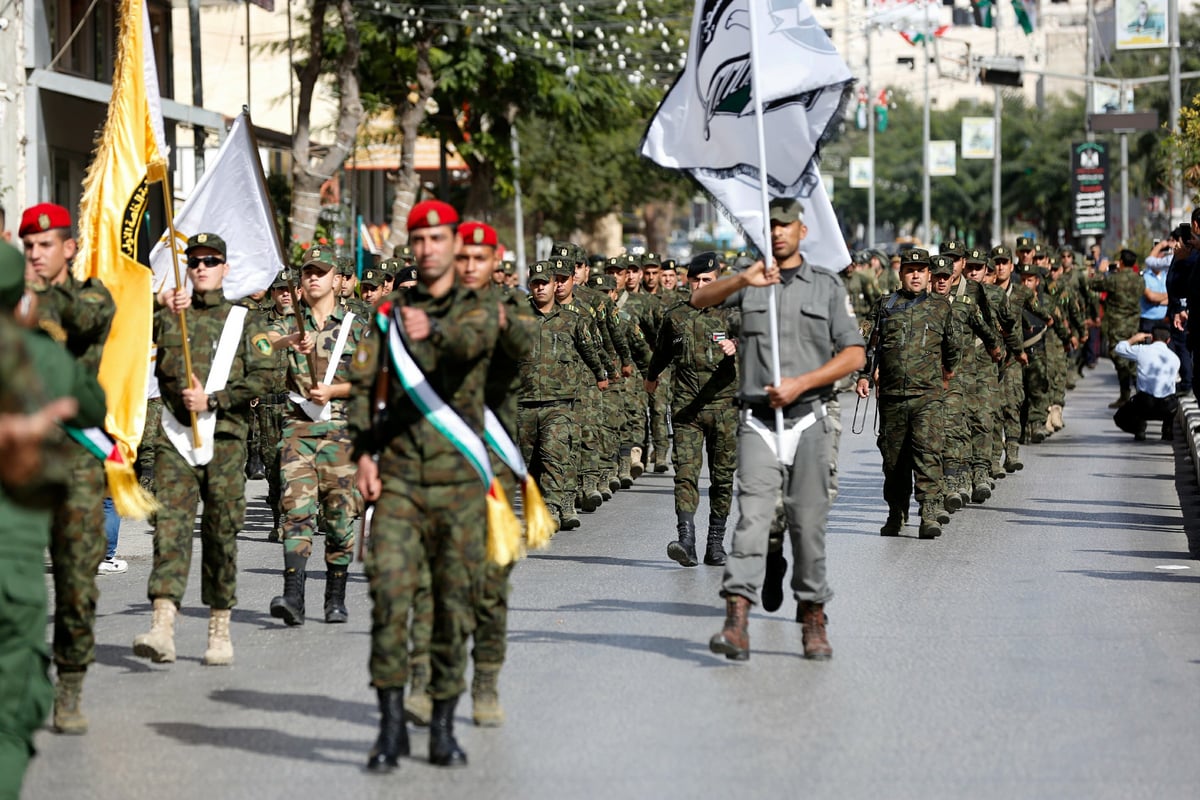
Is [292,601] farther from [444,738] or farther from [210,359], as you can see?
[444,738]

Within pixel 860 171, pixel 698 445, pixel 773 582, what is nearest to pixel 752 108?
pixel 773 582

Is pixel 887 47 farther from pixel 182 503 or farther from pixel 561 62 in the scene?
pixel 182 503

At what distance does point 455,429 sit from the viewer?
7734mm

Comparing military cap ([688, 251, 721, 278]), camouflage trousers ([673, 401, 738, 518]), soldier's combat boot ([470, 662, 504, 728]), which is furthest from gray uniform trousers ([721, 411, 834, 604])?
military cap ([688, 251, 721, 278])

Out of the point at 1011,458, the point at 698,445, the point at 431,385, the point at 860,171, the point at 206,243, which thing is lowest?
the point at 1011,458

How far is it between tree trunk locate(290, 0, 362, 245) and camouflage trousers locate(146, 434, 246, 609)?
15543 millimetres

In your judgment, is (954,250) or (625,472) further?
(625,472)

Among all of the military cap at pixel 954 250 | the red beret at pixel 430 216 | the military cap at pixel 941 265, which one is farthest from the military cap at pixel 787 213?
the military cap at pixel 954 250

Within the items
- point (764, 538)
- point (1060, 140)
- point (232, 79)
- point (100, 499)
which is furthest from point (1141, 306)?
point (1060, 140)

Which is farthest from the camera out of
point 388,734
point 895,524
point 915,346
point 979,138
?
point 979,138

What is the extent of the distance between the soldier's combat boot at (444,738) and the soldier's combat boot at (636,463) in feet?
40.2

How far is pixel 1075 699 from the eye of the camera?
8.80m

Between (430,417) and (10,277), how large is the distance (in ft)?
6.22

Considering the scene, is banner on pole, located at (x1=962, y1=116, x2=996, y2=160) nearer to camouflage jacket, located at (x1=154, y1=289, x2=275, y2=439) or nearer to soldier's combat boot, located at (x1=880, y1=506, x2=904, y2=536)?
soldier's combat boot, located at (x1=880, y1=506, x2=904, y2=536)
